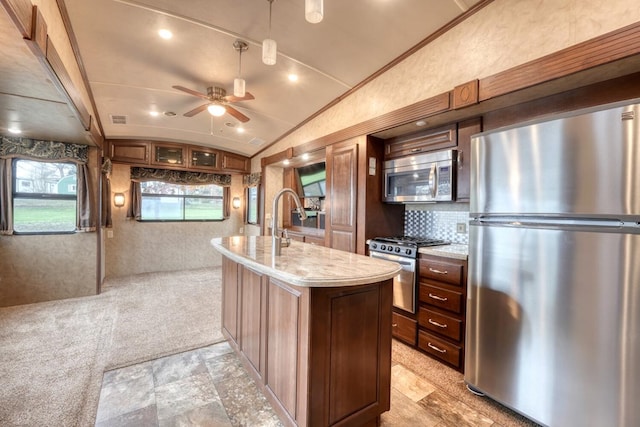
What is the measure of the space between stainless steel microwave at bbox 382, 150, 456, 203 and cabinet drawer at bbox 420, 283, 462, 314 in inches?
32.7

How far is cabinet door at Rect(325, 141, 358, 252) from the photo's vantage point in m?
3.31

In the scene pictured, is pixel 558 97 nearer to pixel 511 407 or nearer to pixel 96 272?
pixel 511 407

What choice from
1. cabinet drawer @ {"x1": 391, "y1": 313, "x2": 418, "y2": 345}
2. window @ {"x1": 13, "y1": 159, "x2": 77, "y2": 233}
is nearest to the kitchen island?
cabinet drawer @ {"x1": 391, "y1": 313, "x2": 418, "y2": 345}

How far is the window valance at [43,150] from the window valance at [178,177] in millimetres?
1364

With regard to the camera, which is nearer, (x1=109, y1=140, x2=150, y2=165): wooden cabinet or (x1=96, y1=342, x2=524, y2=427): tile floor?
(x1=96, y1=342, x2=524, y2=427): tile floor

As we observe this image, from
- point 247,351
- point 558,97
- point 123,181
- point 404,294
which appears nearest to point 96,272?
point 123,181

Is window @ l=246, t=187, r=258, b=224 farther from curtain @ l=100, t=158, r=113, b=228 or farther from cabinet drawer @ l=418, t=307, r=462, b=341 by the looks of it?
cabinet drawer @ l=418, t=307, r=462, b=341

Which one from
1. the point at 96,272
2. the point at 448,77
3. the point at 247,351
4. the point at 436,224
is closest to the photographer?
the point at 247,351

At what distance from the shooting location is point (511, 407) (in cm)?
176

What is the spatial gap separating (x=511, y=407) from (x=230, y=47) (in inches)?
142

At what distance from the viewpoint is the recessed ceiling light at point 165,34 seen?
94.6 inches

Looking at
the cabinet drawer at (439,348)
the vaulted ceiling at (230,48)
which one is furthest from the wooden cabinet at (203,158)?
the cabinet drawer at (439,348)

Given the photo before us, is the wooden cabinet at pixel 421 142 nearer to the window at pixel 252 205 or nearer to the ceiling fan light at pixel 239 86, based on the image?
the ceiling fan light at pixel 239 86

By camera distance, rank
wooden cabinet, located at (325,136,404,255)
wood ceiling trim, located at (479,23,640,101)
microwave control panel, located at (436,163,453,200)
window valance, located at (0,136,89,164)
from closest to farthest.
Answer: wood ceiling trim, located at (479,23,640,101) < microwave control panel, located at (436,163,453,200) < wooden cabinet, located at (325,136,404,255) < window valance, located at (0,136,89,164)
